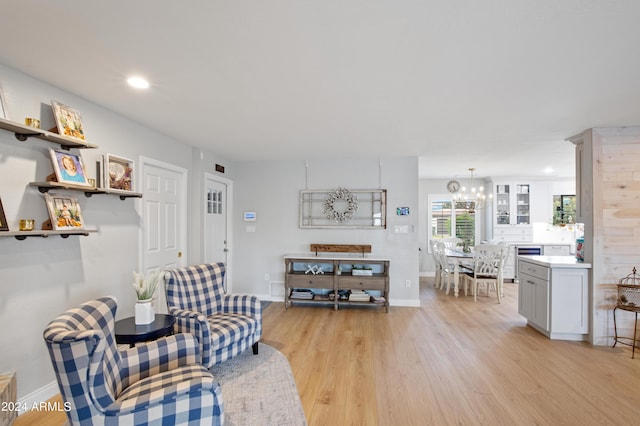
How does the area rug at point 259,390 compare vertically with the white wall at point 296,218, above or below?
below

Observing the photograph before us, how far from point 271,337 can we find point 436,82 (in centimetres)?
315

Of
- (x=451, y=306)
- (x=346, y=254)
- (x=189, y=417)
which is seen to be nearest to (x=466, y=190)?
(x=451, y=306)

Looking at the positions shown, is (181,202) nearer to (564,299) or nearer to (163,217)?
(163,217)

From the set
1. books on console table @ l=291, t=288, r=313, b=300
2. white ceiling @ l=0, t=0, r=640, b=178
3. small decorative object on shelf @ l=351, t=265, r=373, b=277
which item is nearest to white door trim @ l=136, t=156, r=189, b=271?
white ceiling @ l=0, t=0, r=640, b=178

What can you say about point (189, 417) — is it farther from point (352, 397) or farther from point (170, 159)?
point (170, 159)

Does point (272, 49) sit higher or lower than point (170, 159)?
higher

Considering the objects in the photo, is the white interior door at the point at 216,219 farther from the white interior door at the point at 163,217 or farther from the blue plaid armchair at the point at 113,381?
the blue plaid armchair at the point at 113,381

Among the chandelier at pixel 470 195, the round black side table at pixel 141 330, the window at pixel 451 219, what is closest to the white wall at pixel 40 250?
the round black side table at pixel 141 330

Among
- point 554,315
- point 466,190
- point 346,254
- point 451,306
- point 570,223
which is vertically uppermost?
point 466,190

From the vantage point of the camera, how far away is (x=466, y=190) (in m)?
7.50

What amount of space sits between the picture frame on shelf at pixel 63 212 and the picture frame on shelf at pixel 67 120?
0.49m

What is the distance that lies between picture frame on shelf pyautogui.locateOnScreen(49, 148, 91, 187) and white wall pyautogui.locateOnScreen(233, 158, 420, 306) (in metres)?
3.00

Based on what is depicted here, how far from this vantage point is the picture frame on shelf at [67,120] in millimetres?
2234

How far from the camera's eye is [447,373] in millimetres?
2748
